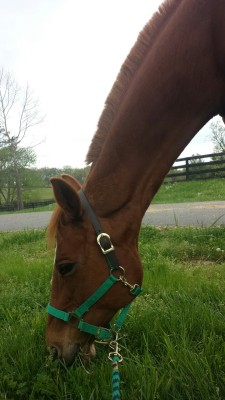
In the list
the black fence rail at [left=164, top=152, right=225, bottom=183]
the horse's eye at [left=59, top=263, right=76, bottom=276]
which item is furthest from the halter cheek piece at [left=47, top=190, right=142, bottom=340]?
the black fence rail at [left=164, top=152, right=225, bottom=183]

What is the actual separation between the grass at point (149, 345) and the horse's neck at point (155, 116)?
2.54 feet

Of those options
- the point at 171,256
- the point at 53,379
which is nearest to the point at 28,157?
the point at 171,256

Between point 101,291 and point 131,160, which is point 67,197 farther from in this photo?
point 101,291

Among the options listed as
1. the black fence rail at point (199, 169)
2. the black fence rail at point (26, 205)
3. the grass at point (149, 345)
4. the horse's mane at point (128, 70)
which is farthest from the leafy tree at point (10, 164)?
the horse's mane at point (128, 70)

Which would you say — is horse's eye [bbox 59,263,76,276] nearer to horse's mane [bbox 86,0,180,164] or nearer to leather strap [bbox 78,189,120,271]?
leather strap [bbox 78,189,120,271]

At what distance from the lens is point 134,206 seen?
1.93 m

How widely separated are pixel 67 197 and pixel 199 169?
1664 centimetres

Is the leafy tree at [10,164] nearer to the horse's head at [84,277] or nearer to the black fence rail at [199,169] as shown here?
the black fence rail at [199,169]

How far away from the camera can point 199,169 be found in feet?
58.0

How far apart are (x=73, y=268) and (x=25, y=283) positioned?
1955 millimetres

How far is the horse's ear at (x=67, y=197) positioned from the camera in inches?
67.2

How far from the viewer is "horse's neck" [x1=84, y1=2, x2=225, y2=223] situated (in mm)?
1830

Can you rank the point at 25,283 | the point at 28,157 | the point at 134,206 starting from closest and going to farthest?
the point at 134,206 < the point at 25,283 < the point at 28,157

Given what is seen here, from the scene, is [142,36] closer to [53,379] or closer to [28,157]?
[53,379]
